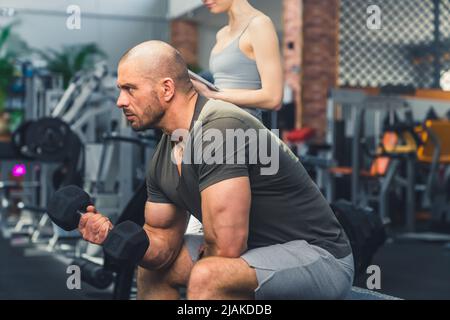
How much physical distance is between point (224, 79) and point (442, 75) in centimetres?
678

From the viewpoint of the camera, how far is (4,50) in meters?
10.8

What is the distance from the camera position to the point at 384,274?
166 inches

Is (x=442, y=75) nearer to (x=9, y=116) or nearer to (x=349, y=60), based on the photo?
(x=349, y=60)

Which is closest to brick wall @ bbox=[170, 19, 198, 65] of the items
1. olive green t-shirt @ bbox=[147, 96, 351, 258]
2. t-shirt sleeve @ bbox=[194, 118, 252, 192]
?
olive green t-shirt @ bbox=[147, 96, 351, 258]

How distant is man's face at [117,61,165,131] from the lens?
159 centimetres

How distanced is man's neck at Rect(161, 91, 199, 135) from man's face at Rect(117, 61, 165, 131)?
0.7 inches

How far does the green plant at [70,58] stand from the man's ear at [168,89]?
9.21m

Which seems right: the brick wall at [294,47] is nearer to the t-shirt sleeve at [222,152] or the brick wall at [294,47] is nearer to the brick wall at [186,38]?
the brick wall at [186,38]

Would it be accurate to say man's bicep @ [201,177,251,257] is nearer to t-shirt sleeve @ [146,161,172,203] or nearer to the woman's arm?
t-shirt sleeve @ [146,161,172,203]

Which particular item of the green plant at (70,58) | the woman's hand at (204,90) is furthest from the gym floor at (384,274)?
the green plant at (70,58)

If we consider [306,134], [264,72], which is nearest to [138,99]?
[264,72]

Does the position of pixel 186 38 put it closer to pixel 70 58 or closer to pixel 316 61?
pixel 70 58

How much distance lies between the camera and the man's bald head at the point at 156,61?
5.20 ft

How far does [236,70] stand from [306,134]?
4819 millimetres
